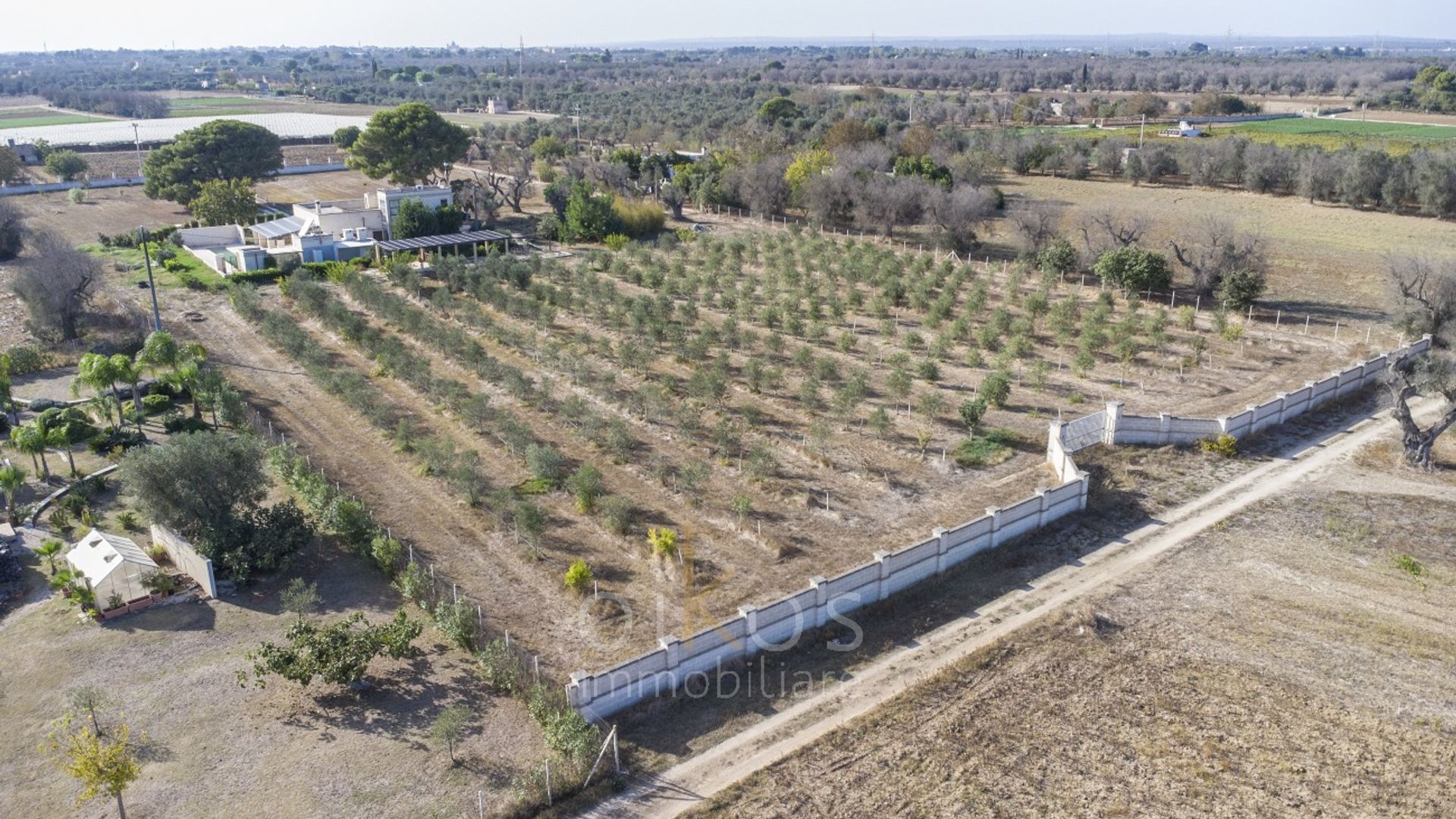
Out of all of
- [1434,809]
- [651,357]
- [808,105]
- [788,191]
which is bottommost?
[1434,809]

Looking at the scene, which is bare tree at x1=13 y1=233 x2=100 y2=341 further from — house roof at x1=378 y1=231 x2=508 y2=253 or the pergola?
house roof at x1=378 y1=231 x2=508 y2=253

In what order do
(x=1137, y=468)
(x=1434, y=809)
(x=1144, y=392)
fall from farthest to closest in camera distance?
(x=1144, y=392) < (x=1137, y=468) < (x=1434, y=809)

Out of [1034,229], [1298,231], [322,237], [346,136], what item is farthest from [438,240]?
[1298,231]

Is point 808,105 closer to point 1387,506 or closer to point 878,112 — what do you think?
point 878,112

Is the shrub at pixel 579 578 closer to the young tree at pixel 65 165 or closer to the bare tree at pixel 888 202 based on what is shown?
the bare tree at pixel 888 202

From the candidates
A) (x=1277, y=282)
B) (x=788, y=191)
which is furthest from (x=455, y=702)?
(x=788, y=191)

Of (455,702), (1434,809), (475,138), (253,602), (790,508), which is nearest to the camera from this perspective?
(1434,809)

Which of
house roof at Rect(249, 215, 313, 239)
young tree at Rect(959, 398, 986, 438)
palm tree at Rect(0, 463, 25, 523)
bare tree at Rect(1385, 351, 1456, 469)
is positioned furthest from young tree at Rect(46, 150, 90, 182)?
bare tree at Rect(1385, 351, 1456, 469)
